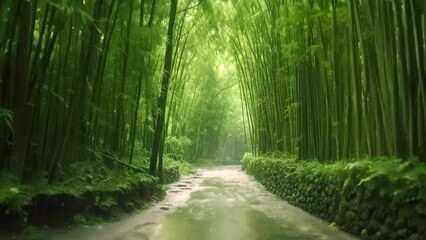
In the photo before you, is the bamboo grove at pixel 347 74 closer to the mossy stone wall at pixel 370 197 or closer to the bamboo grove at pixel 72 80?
the mossy stone wall at pixel 370 197

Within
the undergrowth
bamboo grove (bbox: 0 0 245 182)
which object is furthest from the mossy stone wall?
bamboo grove (bbox: 0 0 245 182)

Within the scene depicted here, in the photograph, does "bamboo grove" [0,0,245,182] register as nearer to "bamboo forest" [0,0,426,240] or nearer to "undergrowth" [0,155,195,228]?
"bamboo forest" [0,0,426,240]

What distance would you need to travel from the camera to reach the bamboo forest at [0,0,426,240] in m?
2.95

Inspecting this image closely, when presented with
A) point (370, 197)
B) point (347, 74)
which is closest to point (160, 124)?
point (347, 74)

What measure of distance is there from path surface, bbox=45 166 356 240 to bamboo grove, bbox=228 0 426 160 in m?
0.91

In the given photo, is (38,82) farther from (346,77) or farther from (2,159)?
(346,77)

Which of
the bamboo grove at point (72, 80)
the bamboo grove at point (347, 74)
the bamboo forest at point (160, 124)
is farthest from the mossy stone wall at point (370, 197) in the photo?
the bamboo grove at point (72, 80)

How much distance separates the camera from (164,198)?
6.31 m

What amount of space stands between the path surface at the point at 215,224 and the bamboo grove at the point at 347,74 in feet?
2.99

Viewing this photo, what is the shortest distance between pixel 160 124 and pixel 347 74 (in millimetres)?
3300

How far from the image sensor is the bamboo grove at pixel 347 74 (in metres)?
2.97

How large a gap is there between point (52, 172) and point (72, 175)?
11.3 inches

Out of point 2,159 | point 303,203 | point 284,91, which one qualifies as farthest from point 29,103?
point 284,91

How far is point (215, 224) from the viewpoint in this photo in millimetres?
4016
